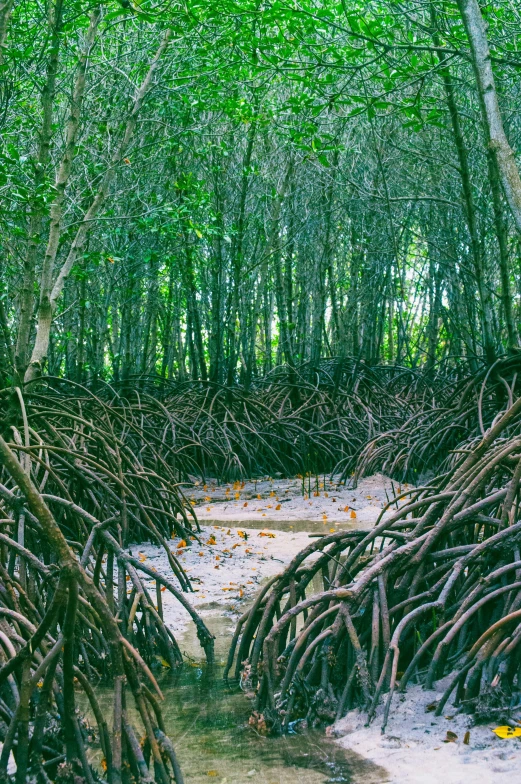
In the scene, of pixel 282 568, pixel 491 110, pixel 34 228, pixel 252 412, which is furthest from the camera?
pixel 252 412

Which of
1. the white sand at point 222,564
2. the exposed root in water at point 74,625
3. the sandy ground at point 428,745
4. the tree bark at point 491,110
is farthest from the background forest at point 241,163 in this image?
the sandy ground at point 428,745

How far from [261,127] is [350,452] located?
13.4ft

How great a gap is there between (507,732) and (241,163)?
1070 centimetres

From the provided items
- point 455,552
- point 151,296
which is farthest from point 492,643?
point 151,296

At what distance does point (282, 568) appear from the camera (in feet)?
17.6

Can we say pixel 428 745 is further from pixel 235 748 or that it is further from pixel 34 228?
pixel 34 228

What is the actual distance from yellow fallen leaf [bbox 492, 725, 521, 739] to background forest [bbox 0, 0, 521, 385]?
9.16 ft

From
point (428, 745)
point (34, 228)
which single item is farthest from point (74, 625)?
point (34, 228)

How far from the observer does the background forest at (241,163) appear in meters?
6.46

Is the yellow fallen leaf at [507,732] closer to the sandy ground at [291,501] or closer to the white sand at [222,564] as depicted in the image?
the white sand at [222,564]

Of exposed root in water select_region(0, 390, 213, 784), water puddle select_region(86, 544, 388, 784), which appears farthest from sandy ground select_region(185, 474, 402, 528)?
water puddle select_region(86, 544, 388, 784)

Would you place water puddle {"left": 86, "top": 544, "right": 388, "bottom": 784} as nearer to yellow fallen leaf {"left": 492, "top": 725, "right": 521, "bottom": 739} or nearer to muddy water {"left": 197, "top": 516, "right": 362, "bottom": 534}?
yellow fallen leaf {"left": 492, "top": 725, "right": 521, "bottom": 739}

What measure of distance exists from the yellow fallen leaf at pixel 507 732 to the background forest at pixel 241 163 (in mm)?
2791

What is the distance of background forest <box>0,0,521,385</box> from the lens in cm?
646
